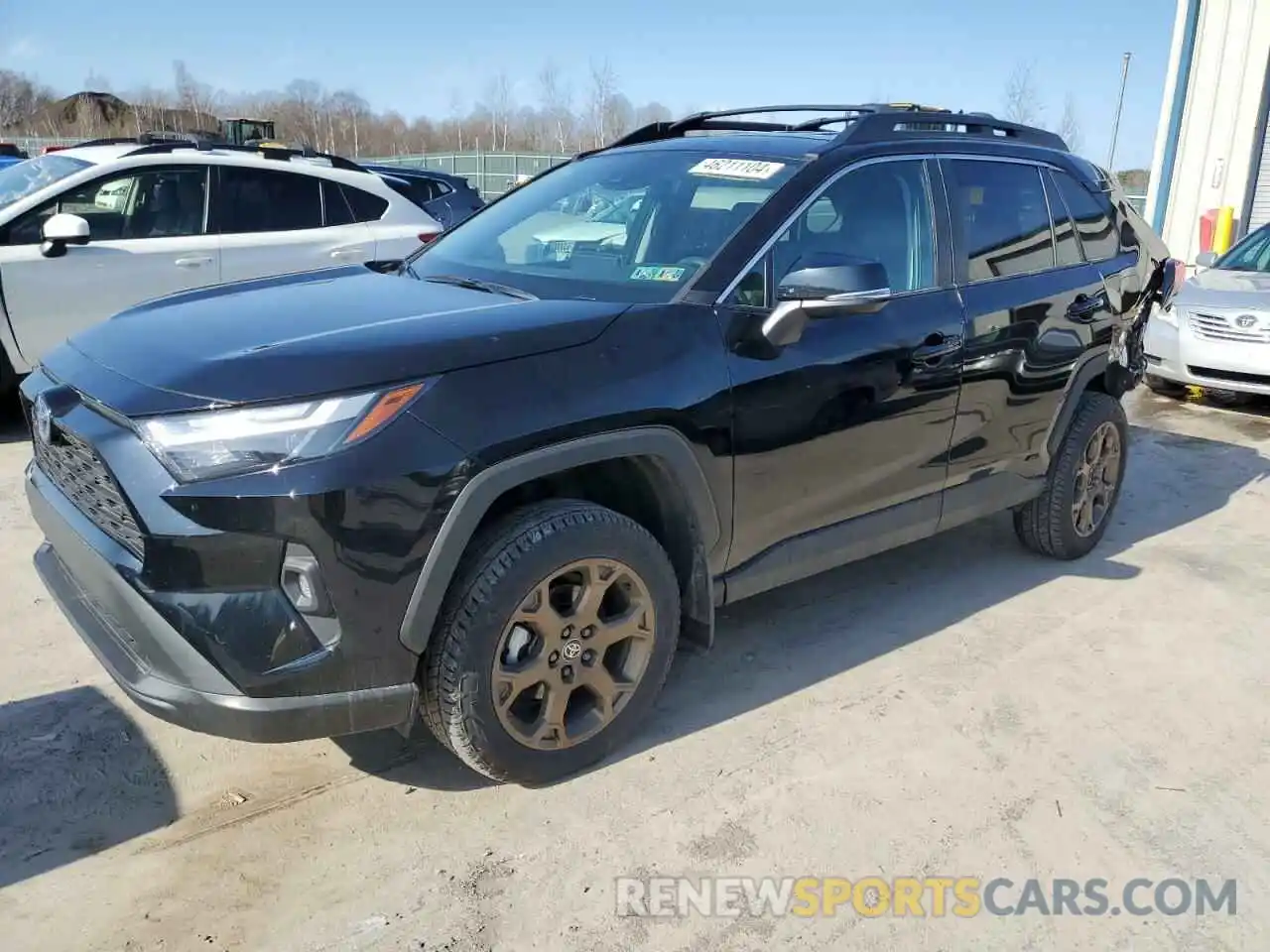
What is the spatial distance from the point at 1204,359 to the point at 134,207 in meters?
7.52

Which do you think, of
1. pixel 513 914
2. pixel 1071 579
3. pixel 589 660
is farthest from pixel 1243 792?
pixel 513 914

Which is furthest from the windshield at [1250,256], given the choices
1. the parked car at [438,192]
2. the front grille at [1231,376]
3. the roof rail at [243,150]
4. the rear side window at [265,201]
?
the rear side window at [265,201]

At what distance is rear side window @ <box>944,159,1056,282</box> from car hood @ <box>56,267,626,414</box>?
166cm

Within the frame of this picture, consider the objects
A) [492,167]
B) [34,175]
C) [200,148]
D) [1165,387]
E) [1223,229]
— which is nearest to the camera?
[34,175]

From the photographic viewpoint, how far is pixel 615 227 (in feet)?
11.5

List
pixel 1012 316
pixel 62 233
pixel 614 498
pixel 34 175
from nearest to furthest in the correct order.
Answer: pixel 614 498, pixel 1012 316, pixel 62 233, pixel 34 175

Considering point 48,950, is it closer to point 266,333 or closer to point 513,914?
point 513,914

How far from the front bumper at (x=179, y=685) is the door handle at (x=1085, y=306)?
126 inches

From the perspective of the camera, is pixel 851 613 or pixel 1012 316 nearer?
pixel 1012 316

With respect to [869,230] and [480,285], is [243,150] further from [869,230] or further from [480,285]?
[869,230]

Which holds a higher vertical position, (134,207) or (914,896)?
(134,207)

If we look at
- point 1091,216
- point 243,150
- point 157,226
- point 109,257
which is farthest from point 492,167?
point 1091,216

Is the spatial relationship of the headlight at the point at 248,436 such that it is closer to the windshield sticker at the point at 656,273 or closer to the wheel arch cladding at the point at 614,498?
the wheel arch cladding at the point at 614,498

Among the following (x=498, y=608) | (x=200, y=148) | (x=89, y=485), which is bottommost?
(x=498, y=608)
